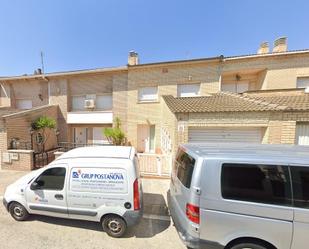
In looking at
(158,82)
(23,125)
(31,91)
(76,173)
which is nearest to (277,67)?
(158,82)

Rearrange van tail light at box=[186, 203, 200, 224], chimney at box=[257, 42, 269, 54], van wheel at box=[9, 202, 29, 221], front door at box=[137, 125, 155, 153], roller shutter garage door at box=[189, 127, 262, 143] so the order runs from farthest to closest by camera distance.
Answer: front door at box=[137, 125, 155, 153]
chimney at box=[257, 42, 269, 54]
roller shutter garage door at box=[189, 127, 262, 143]
van wheel at box=[9, 202, 29, 221]
van tail light at box=[186, 203, 200, 224]

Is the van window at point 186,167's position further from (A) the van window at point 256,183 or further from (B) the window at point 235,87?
(B) the window at point 235,87

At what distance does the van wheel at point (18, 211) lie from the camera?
3846mm

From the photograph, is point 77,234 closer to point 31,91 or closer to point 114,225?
point 114,225

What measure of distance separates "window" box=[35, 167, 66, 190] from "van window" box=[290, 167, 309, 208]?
423cm

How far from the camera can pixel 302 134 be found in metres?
6.00

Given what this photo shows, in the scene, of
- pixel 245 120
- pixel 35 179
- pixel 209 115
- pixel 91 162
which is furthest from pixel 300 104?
pixel 35 179

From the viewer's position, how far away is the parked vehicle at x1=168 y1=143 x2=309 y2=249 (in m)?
2.24

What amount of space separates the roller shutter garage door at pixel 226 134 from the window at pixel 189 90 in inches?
213

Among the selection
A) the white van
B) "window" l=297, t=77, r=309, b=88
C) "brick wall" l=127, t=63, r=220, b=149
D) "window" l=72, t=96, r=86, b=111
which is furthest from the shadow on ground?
"window" l=297, t=77, r=309, b=88

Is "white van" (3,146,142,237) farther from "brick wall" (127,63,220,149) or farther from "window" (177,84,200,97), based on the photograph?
"window" (177,84,200,97)

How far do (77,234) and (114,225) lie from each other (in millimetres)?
814

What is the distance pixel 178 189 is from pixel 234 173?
1134 mm

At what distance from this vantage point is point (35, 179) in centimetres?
375
